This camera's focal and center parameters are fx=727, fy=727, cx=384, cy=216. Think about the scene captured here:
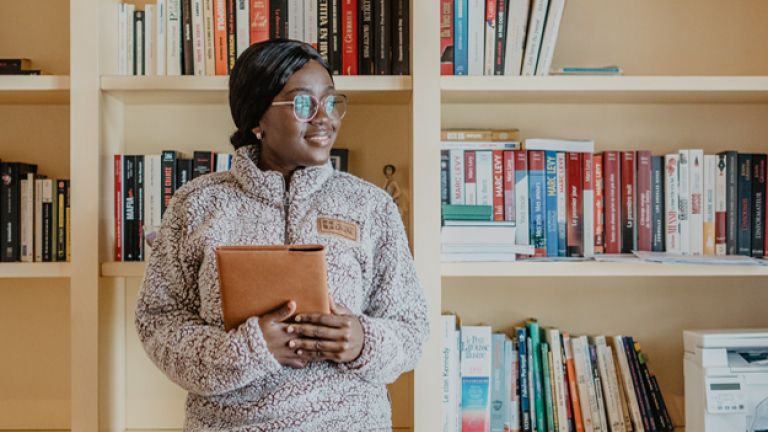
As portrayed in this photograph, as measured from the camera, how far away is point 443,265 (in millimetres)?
1638

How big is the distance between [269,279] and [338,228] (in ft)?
0.78

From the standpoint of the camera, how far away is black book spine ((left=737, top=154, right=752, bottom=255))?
1.76 meters

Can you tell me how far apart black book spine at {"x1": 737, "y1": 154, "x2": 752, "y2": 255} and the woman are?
878mm

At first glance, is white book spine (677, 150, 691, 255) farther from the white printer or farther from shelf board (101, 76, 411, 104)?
shelf board (101, 76, 411, 104)

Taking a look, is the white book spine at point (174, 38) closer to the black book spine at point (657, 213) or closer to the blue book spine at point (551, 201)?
the blue book spine at point (551, 201)

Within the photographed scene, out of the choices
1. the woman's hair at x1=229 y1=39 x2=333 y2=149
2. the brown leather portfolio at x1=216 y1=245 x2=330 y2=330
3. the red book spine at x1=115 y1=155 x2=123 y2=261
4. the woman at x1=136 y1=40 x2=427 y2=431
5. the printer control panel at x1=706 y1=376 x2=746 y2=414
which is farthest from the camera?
the red book spine at x1=115 y1=155 x2=123 y2=261

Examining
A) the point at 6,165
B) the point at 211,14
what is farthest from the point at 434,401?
the point at 6,165

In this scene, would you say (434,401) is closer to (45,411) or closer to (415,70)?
(415,70)

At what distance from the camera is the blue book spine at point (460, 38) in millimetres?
1691

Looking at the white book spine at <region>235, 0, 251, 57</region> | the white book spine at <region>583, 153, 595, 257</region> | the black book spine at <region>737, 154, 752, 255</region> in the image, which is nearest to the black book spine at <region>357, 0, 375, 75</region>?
the white book spine at <region>235, 0, 251, 57</region>

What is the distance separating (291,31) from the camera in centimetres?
171

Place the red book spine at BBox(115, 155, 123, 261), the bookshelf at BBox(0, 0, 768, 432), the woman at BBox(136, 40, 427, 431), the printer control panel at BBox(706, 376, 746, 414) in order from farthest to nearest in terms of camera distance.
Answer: the bookshelf at BBox(0, 0, 768, 432) → the red book spine at BBox(115, 155, 123, 261) → the printer control panel at BBox(706, 376, 746, 414) → the woman at BBox(136, 40, 427, 431)

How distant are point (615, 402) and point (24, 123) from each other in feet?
5.49

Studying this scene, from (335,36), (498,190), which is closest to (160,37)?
(335,36)
